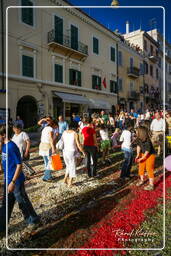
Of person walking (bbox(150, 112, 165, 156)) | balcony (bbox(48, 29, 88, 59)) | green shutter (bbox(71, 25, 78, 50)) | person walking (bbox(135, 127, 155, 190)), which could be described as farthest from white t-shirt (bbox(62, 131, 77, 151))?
green shutter (bbox(71, 25, 78, 50))

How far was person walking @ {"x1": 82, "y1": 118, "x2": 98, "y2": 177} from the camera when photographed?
4.66 m

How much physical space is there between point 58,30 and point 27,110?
7678 millimetres

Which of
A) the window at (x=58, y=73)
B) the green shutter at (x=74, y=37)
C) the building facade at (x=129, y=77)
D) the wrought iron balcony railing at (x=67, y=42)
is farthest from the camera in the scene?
the building facade at (x=129, y=77)

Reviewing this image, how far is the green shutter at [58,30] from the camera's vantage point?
12812mm

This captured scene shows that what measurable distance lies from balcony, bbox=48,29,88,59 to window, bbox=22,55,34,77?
2283 millimetres

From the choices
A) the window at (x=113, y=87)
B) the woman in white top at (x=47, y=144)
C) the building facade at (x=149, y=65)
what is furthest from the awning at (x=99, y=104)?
the woman in white top at (x=47, y=144)

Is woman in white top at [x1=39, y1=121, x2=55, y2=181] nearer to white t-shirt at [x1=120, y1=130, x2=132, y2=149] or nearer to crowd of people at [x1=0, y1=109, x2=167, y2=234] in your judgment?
crowd of people at [x1=0, y1=109, x2=167, y2=234]

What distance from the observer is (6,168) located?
7.41 ft

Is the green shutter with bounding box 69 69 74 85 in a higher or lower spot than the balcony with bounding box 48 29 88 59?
lower

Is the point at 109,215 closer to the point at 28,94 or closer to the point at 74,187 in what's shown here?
the point at 74,187

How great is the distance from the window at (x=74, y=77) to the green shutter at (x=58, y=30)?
8.27 ft

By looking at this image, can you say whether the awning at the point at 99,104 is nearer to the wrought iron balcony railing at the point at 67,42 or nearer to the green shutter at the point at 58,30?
the wrought iron balcony railing at the point at 67,42

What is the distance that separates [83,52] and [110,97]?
20.4ft

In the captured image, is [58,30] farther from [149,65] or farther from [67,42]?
[149,65]
